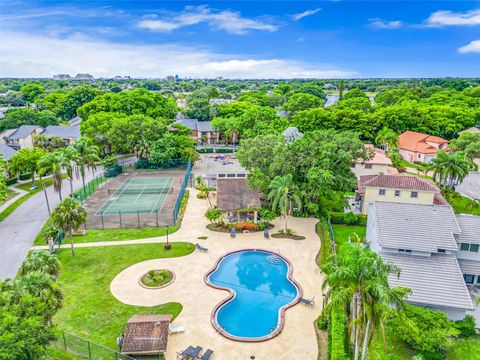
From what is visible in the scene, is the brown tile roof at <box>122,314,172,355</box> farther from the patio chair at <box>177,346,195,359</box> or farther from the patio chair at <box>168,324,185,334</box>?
the patio chair at <box>177,346,195,359</box>

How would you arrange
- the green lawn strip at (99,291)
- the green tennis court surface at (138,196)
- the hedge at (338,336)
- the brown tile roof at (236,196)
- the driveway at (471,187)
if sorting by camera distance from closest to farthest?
1. the hedge at (338,336)
2. the green lawn strip at (99,291)
3. the brown tile roof at (236,196)
4. the green tennis court surface at (138,196)
5. the driveway at (471,187)

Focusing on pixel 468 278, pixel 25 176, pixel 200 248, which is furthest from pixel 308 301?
pixel 25 176

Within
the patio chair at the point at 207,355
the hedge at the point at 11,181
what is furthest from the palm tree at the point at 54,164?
the patio chair at the point at 207,355

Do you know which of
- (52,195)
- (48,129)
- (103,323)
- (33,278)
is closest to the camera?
(33,278)

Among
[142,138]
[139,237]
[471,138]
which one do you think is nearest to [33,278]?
[139,237]

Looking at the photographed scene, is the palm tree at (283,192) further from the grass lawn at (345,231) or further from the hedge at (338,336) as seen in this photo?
the hedge at (338,336)

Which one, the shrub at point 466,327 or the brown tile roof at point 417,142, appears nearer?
the shrub at point 466,327

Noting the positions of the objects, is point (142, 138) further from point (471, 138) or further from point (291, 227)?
point (471, 138)
